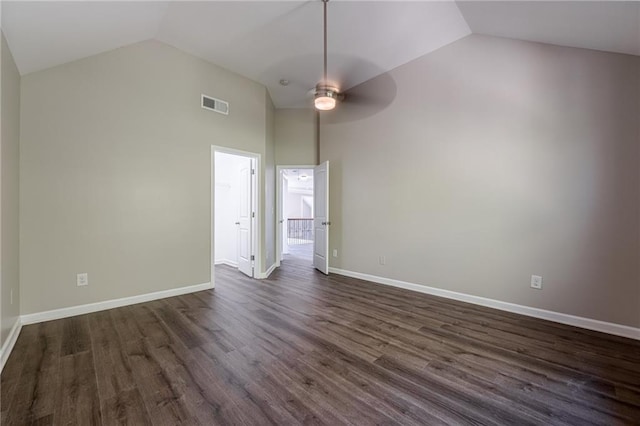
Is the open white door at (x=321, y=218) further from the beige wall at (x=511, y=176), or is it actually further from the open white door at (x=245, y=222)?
the open white door at (x=245, y=222)

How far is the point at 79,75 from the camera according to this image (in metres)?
3.08

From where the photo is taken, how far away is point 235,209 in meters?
5.68

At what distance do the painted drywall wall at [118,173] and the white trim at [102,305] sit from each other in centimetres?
6

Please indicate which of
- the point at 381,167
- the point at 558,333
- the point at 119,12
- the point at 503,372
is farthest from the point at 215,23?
the point at 558,333

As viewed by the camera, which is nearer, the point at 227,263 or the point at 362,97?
the point at 362,97

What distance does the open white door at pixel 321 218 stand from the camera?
200 inches

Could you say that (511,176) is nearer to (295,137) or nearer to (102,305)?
(295,137)

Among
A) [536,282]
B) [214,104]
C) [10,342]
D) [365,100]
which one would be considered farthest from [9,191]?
[536,282]

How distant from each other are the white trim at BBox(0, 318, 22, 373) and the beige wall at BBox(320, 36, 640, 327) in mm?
4120

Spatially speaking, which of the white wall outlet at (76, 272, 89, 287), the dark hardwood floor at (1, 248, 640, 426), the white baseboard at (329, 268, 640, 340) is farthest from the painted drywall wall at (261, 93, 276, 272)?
the white wall outlet at (76, 272, 89, 287)

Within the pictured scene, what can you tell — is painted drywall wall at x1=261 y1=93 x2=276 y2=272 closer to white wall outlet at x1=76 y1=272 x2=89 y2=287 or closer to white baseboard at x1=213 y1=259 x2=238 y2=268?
white baseboard at x1=213 y1=259 x2=238 y2=268

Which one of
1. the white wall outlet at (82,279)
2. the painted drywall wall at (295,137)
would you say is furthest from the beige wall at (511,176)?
the white wall outlet at (82,279)

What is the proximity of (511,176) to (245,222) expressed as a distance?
13.2 feet

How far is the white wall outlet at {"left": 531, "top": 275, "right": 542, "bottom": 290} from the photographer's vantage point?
309 cm
